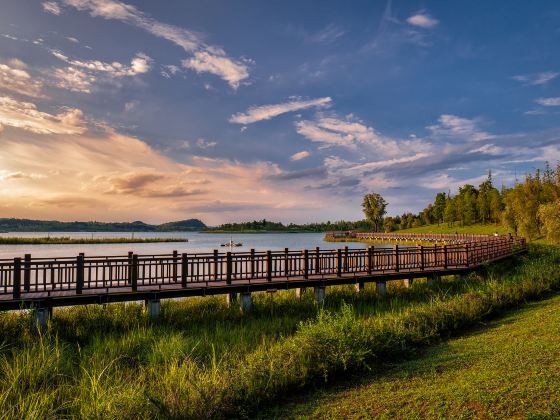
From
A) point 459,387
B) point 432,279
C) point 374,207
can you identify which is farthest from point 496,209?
point 459,387

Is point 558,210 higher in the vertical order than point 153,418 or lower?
higher

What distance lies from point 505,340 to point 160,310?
1158cm

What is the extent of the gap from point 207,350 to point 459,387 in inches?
252

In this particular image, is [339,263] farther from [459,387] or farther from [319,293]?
[459,387]

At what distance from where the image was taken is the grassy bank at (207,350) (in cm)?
633

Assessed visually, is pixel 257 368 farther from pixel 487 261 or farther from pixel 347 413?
pixel 487 261

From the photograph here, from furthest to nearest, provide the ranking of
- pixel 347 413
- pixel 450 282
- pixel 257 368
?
pixel 450 282, pixel 257 368, pixel 347 413

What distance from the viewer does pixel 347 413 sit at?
6.16 meters

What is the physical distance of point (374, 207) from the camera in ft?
389

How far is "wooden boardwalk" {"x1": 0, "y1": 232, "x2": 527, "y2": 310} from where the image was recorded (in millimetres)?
13414

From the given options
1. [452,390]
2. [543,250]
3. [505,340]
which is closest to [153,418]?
[452,390]

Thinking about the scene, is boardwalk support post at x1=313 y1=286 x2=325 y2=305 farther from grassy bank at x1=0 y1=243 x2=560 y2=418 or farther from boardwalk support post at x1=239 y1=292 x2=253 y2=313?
boardwalk support post at x1=239 y1=292 x2=253 y2=313

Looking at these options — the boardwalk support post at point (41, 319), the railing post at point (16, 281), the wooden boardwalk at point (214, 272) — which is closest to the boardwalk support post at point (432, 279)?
the wooden boardwalk at point (214, 272)

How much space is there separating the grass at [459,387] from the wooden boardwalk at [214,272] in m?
8.66
